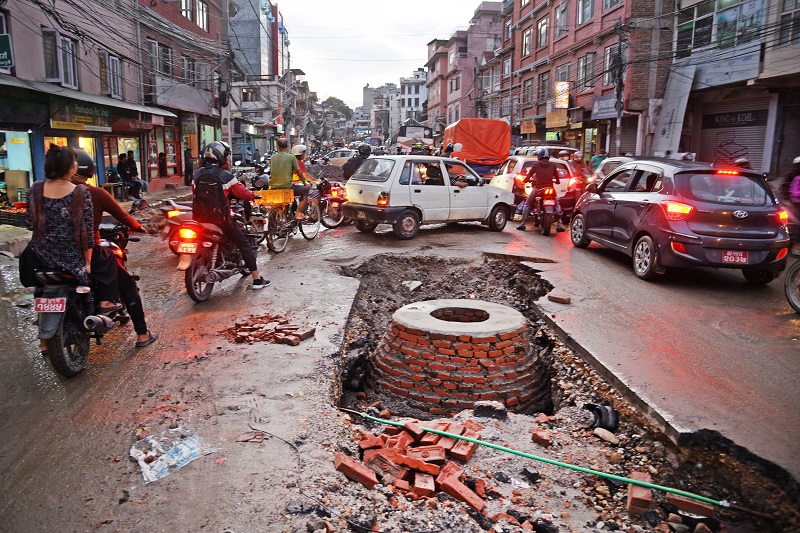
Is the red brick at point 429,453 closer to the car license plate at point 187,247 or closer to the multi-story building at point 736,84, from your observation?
the car license plate at point 187,247

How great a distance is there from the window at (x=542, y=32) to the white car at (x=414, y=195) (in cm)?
2461

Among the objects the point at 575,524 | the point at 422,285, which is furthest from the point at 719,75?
the point at 575,524

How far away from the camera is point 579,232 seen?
1058 cm

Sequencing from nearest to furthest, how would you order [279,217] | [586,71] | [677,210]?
1. [677,210]
2. [279,217]
3. [586,71]

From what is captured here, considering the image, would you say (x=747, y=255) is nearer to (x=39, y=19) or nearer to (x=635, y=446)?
(x=635, y=446)

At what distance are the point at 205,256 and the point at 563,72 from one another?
92.5ft

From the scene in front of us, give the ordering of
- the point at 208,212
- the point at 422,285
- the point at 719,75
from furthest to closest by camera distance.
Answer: the point at 719,75 < the point at 422,285 < the point at 208,212

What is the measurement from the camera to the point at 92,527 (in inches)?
101

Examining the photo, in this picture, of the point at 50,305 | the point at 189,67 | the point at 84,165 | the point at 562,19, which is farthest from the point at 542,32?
the point at 50,305

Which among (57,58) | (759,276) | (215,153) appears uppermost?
(57,58)

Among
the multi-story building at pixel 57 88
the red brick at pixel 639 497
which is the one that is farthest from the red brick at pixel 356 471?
the multi-story building at pixel 57 88

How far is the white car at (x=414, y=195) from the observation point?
10.8 meters

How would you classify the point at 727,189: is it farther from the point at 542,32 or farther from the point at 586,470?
the point at 542,32

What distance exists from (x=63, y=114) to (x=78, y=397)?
49.3ft
